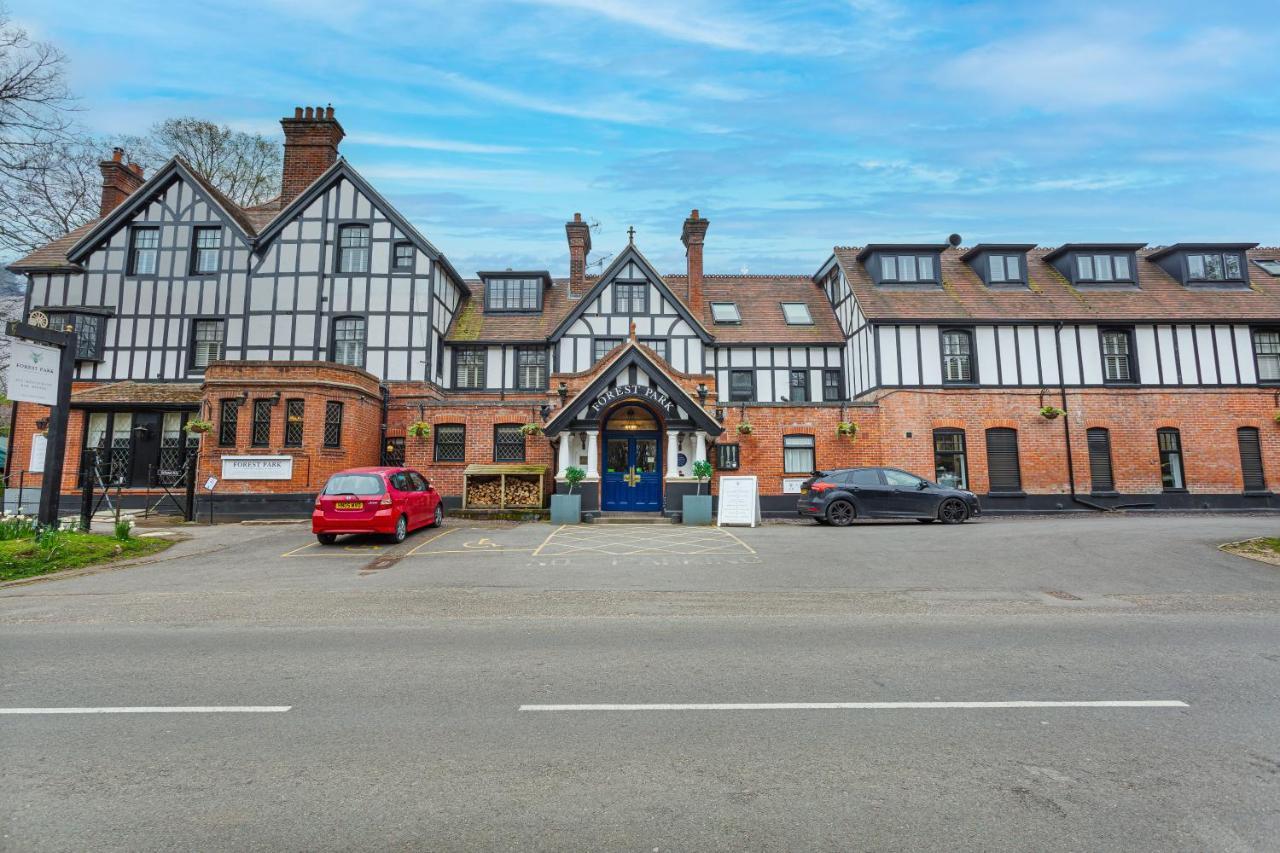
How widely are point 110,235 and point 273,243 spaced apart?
616 cm

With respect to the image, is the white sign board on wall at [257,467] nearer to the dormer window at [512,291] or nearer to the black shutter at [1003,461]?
the dormer window at [512,291]

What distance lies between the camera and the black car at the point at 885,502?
1738 cm

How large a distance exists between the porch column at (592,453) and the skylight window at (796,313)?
10887 millimetres


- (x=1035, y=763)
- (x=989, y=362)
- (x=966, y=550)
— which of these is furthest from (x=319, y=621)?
(x=989, y=362)

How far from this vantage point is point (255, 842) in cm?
287

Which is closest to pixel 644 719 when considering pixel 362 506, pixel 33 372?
pixel 362 506

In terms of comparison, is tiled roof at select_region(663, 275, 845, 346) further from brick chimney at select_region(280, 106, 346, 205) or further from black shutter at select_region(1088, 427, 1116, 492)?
brick chimney at select_region(280, 106, 346, 205)

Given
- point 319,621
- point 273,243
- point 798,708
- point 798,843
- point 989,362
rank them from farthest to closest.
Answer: point 273,243
point 989,362
point 319,621
point 798,708
point 798,843

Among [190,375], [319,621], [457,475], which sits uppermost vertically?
[190,375]

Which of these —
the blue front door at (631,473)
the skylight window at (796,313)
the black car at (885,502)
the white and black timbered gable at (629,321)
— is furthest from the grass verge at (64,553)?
the skylight window at (796,313)

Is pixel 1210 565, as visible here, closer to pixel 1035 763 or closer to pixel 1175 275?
pixel 1035 763

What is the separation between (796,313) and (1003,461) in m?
9.63

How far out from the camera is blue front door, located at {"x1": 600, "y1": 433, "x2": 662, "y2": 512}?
19750mm

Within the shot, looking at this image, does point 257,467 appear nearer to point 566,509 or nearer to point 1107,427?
point 566,509
